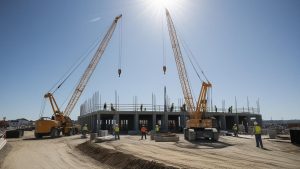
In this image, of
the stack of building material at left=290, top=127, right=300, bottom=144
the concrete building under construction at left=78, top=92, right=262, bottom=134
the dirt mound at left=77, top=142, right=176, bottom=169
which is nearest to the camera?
the dirt mound at left=77, top=142, right=176, bottom=169

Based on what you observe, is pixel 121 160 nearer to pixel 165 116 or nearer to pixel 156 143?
pixel 156 143

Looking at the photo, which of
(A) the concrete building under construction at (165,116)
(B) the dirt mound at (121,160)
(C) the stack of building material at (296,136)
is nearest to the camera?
(B) the dirt mound at (121,160)

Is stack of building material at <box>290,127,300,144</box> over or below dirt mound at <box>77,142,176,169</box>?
over

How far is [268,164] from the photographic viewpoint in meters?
12.4

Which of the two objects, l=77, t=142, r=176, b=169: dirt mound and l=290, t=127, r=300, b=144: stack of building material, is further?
l=290, t=127, r=300, b=144: stack of building material

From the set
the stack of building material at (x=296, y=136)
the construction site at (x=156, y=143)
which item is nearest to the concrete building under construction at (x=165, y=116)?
the construction site at (x=156, y=143)

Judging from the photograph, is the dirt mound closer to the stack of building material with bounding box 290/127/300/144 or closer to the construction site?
the construction site

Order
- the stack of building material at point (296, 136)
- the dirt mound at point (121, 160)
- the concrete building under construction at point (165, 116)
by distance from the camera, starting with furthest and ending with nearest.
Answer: the concrete building under construction at point (165, 116)
the stack of building material at point (296, 136)
the dirt mound at point (121, 160)

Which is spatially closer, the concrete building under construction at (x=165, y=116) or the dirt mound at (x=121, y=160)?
the dirt mound at (x=121, y=160)

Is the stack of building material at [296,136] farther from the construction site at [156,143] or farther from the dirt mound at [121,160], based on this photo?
the dirt mound at [121,160]

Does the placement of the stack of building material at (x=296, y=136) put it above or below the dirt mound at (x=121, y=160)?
above

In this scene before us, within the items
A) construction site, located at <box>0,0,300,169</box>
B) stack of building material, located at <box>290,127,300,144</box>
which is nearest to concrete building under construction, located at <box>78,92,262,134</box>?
construction site, located at <box>0,0,300,169</box>

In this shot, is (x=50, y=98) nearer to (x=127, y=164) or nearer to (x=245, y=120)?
(x=127, y=164)

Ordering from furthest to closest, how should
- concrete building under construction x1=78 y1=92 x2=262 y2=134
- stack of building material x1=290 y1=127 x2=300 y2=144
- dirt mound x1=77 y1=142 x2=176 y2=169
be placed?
concrete building under construction x1=78 y1=92 x2=262 y2=134 → stack of building material x1=290 y1=127 x2=300 y2=144 → dirt mound x1=77 y1=142 x2=176 y2=169
